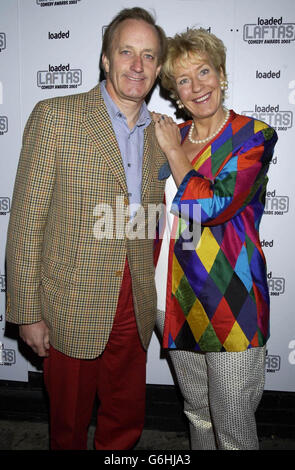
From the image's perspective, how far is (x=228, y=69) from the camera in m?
2.20

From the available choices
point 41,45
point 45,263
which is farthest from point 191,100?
point 41,45

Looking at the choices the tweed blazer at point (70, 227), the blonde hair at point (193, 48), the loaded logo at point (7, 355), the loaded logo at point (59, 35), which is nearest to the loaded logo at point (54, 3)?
the loaded logo at point (59, 35)

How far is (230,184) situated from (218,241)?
0.26m

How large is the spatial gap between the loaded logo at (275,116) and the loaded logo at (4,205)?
1674 millimetres

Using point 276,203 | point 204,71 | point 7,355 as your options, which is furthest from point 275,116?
point 7,355

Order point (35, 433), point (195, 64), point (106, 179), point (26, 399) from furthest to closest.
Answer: point (26, 399) → point (35, 433) → point (195, 64) → point (106, 179)

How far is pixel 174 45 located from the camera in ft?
5.37

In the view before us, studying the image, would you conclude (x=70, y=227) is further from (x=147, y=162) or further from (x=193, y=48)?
(x=193, y=48)

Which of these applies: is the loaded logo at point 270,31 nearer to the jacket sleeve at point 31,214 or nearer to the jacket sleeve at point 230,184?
the jacket sleeve at point 230,184

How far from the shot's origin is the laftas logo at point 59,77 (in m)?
2.28

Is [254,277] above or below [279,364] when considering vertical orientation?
above
